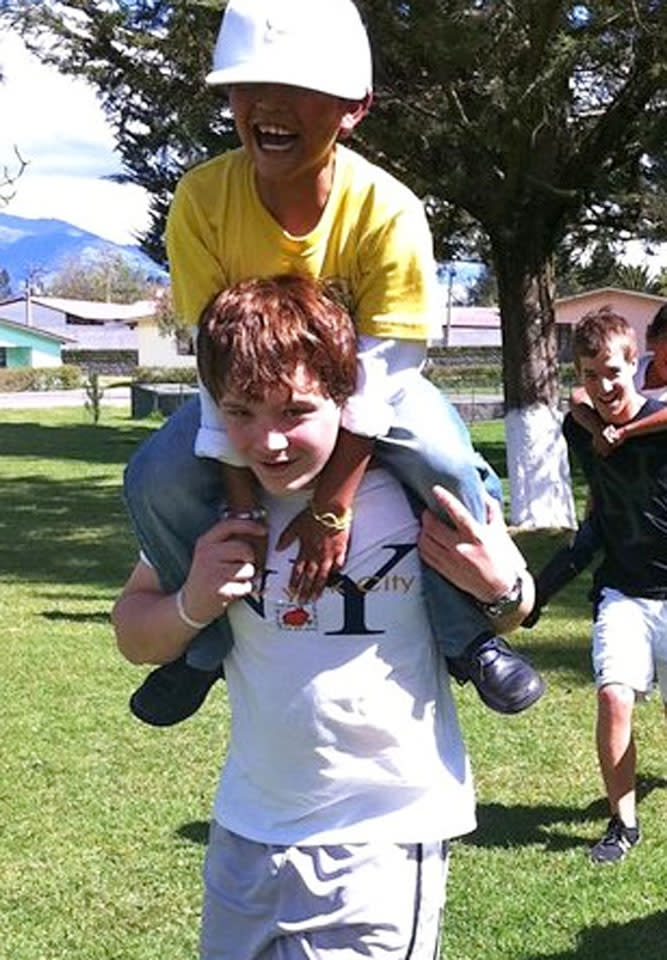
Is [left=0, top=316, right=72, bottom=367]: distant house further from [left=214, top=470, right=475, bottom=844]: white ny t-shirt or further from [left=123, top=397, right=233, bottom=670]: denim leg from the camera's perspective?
[left=214, top=470, right=475, bottom=844]: white ny t-shirt

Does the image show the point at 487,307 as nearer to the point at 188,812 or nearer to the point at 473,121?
the point at 473,121

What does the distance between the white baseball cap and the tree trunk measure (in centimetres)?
1182

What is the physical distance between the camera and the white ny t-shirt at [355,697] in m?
2.24

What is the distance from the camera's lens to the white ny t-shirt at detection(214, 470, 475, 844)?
2236mm

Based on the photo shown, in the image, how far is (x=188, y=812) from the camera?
552cm

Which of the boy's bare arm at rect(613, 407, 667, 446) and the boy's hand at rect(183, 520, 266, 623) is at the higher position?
the boy's hand at rect(183, 520, 266, 623)

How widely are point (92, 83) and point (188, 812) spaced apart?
390 inches

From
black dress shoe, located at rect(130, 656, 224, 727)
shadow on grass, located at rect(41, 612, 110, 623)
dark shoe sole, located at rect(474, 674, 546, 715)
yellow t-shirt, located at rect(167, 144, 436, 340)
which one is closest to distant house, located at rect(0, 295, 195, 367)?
shadow on grass, located at rect(41, 612, 110, 623)

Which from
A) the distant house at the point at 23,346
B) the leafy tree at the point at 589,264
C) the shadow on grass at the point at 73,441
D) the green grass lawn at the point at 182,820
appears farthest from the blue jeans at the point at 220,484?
the distant house at the point at 23,346

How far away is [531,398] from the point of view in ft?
45.9

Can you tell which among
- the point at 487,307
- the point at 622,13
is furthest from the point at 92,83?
the point at 487,307

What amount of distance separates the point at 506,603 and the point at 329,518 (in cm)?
32

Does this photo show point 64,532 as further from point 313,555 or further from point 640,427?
point 313,555

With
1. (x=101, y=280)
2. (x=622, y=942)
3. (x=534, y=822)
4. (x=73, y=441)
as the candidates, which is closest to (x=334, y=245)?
(x=622, y=942)
